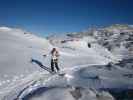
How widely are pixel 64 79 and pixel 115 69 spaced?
6069 millimetres

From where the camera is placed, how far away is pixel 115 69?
17016 millimetres

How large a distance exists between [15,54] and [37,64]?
2.87m

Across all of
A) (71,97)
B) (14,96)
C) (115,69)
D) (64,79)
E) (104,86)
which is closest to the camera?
(71,97)

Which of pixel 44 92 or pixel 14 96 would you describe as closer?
pixel 44 92

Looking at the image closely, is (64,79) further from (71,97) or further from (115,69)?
(115,69)

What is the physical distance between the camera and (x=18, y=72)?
14.7 metres

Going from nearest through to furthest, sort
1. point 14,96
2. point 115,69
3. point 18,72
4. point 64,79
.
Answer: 1. point 14,96
2. point 64,79
3. point 18,72
4. point 115,69

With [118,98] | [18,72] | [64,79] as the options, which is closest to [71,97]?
[118,98]

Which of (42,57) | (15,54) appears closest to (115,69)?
(42,57)

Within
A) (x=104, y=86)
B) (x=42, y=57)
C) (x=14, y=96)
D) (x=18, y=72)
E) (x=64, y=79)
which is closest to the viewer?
(x=14, y=96)

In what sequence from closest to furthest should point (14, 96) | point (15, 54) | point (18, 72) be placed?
point (14, 96) < point (18, 72) < point (15, 54)

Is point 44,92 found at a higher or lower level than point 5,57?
lower

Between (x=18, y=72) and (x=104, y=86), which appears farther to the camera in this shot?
(x=18, y=72)

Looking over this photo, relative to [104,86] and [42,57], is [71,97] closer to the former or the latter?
[104,86]
